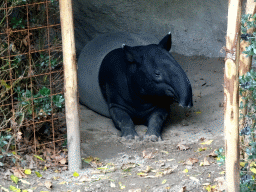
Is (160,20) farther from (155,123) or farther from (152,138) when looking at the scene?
(152,138)

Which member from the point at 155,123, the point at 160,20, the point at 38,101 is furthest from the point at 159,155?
the point at 160,20

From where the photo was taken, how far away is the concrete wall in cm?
836

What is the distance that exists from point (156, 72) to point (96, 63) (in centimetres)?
146

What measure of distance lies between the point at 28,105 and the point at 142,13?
467 centimetres

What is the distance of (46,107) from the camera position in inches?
184

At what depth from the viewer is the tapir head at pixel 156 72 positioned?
17.7 feet

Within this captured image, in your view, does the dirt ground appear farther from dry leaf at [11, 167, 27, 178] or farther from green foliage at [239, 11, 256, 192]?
green foliage at [239, 11, 256, 192]

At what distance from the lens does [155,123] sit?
5.91 metres

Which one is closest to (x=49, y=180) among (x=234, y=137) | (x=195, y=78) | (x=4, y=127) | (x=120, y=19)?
(x=4, y=127)

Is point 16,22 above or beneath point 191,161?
above

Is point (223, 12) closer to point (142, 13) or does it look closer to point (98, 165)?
point (142, 13)

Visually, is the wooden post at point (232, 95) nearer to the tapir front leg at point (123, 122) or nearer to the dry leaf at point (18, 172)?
the dry leaf at point (18, 172)

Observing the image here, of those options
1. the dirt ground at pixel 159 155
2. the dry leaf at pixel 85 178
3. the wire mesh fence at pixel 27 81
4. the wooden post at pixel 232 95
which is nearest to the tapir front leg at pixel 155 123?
the dirt ground at pixel 159 155

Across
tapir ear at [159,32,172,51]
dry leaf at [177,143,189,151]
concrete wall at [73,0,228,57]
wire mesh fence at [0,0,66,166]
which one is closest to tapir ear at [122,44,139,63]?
tapir ear at [159,32,172,51]
